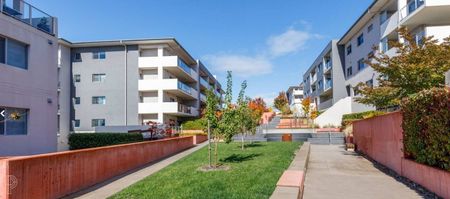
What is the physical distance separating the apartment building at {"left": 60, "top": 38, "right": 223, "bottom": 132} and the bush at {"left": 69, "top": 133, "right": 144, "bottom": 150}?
15.8 meters

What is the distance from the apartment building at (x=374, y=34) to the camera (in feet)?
76.7

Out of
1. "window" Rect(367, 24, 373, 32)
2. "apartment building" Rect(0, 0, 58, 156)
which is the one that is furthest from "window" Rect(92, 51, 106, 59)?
"window" Rect(367, 24, 373, 32)

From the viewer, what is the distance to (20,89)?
45.5 ft

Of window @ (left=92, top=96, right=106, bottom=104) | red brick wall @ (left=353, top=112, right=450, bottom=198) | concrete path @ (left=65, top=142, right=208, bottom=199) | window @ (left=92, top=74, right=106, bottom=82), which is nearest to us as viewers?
red brick wall @ (left=353, top=112, right=450, bottom=198)

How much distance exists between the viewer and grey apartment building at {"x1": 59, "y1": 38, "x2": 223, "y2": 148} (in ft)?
125

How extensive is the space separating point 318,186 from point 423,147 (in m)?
2.63

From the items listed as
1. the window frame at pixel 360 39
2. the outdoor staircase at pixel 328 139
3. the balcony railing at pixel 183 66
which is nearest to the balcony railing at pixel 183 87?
the balcony railing at pixel 183 66

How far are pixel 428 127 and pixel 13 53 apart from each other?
14.4 metres

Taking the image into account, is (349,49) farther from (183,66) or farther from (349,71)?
(183,66)

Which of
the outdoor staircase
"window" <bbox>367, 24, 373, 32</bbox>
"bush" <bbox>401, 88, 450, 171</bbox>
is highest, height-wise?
"window" <bbox>367, 24, 373, 32</bbox>

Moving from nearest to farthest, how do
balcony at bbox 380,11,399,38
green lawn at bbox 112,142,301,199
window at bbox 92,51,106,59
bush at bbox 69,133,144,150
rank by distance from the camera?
1. green lawn at bbox 112,142,301,199
2. bush at bbox 69,133,144,150
3. balcony at bbox 380,11,399,38
4. window at bbox 92,51,106,59

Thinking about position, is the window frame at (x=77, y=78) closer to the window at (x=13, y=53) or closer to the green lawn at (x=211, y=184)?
the window at (x=13, y=53)

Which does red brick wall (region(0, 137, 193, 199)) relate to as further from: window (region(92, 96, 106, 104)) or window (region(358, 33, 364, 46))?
window (region(358, 33, 364, 46))

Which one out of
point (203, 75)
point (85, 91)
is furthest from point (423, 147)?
point (203, 75)
